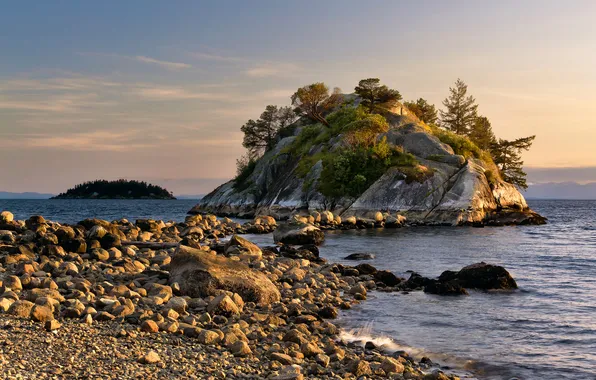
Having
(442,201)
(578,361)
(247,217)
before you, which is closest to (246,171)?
(247,217)

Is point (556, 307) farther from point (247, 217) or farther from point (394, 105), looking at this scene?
point (394, 105)

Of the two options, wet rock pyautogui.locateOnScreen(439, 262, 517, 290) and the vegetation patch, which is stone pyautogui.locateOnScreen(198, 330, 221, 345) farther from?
the vegetation patch

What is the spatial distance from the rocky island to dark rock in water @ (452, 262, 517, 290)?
1563 inches

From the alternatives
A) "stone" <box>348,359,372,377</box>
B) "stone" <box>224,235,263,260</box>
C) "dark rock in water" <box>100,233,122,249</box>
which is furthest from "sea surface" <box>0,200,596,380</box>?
"dark rock in water" <box>100,233,122,249</box>

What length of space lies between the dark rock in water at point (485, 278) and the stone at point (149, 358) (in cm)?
1454

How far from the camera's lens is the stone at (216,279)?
585 inches

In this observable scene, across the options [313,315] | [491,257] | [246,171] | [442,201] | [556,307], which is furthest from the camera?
[246,171]

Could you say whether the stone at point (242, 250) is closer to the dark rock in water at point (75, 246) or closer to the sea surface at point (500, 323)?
the sea surface at point (500, 323)

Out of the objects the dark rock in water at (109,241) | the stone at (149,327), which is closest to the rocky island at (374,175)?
the dark rock in water at (109,241)

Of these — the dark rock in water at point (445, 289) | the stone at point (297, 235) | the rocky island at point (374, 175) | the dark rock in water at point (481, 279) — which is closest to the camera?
the dark rock in water at point (445, 289)

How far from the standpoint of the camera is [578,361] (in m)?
11.7

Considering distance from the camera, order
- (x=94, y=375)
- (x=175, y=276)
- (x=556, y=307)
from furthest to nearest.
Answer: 1. (x=556, y=307)
2. (x=175, y=276)
3. (x=94, y=375)

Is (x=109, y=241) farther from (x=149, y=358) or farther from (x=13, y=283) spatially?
(x=149, y=358)

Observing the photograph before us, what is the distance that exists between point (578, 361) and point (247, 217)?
248 feet
